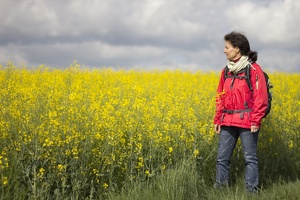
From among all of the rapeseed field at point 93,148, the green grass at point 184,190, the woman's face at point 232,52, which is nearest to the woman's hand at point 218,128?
the rapeseed field at point 93,148

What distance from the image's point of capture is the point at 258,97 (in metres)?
4.83

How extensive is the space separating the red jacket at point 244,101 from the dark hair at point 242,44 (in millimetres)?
126

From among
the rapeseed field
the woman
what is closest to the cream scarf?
the woman

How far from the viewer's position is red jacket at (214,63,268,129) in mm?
4828

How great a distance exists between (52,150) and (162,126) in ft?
5.42

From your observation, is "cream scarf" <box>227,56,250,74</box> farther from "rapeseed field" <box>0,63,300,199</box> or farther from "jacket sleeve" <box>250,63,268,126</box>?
"rapeseed field" <box>0,63,300,199</box>

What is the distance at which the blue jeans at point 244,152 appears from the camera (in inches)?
198

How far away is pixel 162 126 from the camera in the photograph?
5.91 meters

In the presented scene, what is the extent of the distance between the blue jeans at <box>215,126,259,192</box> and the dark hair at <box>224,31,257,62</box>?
870 millimetres

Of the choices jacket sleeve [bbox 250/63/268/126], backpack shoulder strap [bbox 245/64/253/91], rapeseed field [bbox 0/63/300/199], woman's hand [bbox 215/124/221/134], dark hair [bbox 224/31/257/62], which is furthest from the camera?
woman's hand [bbox 215/124/221/134]

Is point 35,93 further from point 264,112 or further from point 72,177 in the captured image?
point 264,112

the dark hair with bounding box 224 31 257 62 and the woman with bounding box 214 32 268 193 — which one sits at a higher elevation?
the dark hair with bounding box 224 31 257 62

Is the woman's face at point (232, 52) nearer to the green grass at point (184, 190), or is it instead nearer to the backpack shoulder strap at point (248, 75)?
the backpack shoulder strap at point (248, 75)

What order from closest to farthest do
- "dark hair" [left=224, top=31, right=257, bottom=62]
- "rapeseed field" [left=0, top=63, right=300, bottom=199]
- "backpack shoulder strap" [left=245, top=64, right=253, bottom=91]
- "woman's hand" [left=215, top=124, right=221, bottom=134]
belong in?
"rapeseed field" [left=0, top=63, right=300, bottom=199] → "backpack shoulder strap" [left=245, top=64, right=253, bottom=91] → "dark hair" [left=224, top=31, right=257, bottom=62] → "woman's hand" [left=215, top=124, right=221, bottom=134]
